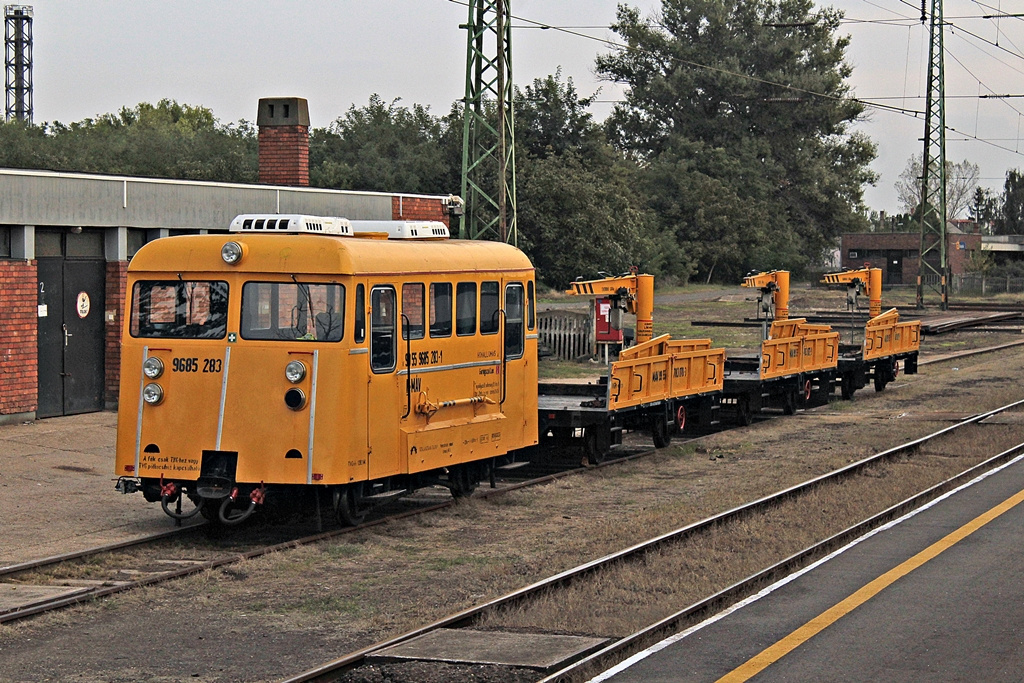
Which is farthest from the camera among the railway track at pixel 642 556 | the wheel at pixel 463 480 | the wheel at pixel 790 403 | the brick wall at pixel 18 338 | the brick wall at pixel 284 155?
the brick wall at pixel 284 155

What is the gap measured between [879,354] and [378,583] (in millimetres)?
19228

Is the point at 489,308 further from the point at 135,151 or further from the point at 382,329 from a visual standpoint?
the point at 135,151

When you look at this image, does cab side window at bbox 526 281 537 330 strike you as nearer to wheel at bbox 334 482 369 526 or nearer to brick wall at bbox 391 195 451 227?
wheel at bbox 334 482 369 526

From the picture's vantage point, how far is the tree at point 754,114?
85.1 metres

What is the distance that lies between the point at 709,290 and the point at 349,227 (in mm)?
64643

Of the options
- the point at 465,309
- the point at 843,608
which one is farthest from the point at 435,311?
the point at 843,608

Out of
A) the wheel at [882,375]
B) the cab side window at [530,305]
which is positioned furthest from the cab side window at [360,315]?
the wheel at [882,375]

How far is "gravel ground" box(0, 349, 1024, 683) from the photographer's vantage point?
8422mm

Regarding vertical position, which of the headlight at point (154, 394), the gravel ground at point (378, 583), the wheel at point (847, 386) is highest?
the headlight at point (154, 394)

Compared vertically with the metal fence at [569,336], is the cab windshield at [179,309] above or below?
above

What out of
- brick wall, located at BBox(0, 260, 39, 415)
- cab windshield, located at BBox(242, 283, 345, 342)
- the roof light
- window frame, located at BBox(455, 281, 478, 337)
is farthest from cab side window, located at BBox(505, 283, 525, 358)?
brick wall, located at BBox(0, 260, 39, 415)

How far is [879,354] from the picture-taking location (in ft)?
90.9

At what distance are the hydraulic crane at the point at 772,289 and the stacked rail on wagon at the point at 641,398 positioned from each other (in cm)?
467

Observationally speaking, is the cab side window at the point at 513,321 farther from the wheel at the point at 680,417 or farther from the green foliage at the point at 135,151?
the green foliage at the point at 135,151
